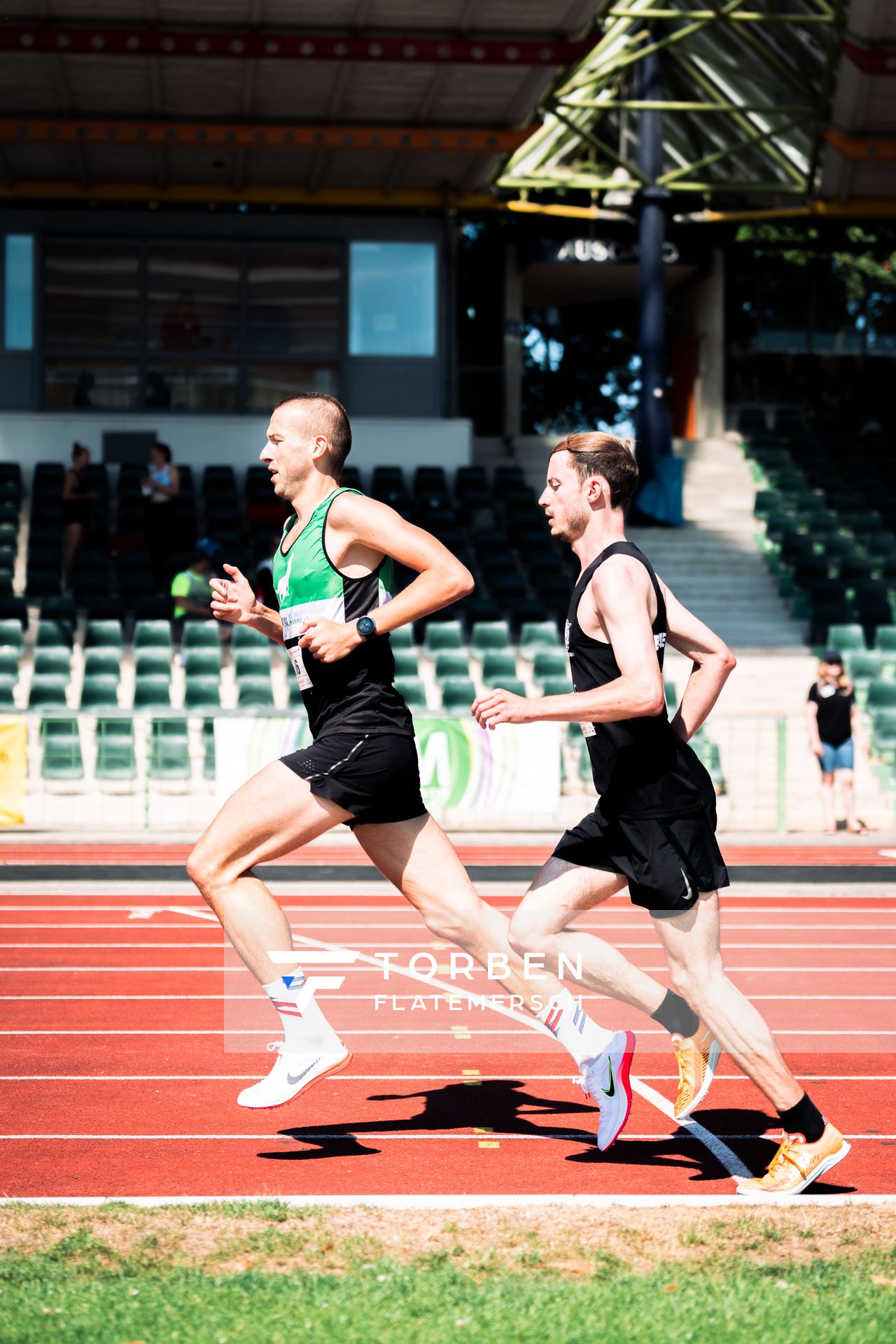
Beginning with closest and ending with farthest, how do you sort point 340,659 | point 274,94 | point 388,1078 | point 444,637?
point 340,659, point 388,1078, point 444,637, point 274,94

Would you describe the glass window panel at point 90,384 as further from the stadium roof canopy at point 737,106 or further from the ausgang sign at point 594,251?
the ausgang sign at point 594,251

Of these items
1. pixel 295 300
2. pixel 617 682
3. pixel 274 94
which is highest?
pixel 274 94

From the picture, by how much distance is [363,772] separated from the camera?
188 inches

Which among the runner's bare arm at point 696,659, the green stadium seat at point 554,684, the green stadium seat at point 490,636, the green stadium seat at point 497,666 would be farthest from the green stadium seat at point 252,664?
the runner's bare arm at point 696,659

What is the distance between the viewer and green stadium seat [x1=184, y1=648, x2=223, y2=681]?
59.1ft

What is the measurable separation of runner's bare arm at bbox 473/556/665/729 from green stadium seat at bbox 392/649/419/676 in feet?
44.1

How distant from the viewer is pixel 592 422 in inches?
1816

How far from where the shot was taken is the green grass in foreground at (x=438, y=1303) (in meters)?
3.42

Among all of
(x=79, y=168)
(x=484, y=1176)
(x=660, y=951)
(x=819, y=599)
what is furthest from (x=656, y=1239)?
(x=79, y=168)

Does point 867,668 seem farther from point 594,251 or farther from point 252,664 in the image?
point 594,251

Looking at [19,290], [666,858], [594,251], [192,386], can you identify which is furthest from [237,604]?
[594,251]

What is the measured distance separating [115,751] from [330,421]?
10.8 meters

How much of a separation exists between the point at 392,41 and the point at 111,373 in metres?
8.55

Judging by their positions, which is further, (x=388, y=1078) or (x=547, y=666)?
(x=547, y=666)
